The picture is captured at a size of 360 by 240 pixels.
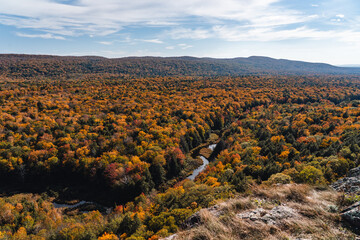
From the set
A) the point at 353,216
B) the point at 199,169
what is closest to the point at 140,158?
the point at 199,169

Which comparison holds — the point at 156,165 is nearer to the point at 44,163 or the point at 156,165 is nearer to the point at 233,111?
the point at 44,163

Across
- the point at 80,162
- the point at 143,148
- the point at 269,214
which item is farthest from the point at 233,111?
the point at 269,214

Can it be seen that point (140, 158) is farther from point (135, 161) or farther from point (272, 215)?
point (272, 215)

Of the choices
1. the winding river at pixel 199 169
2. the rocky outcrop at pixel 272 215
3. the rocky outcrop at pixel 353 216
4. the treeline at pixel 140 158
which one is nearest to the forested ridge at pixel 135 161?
the treeline at pixel 140 158

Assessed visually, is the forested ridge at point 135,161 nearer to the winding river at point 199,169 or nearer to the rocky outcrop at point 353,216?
the winding river at point 199,169

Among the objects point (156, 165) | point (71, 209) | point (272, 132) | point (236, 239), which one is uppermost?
point (236, 239)

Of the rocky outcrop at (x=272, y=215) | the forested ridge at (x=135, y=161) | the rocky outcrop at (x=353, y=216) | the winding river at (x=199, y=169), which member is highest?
the rocky outcrop at (x=353, y=216)

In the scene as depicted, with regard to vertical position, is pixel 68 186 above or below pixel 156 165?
below
